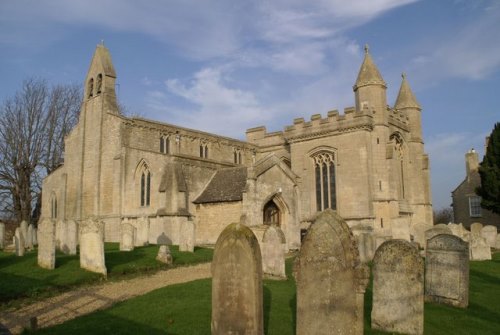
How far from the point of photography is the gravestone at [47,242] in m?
14.7

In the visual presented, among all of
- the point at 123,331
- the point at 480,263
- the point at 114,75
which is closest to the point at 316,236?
the point at 123,331

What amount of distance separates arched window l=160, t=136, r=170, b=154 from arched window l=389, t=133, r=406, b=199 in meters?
16.8

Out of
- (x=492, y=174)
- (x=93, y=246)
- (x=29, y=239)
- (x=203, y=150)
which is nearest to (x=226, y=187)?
(x=203, y=150)

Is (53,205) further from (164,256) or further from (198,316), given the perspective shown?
(198,316)

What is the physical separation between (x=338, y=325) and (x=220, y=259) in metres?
2.11

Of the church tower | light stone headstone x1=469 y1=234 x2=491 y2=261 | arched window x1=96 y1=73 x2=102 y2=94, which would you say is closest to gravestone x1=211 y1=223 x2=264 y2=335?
light stone headstone x1=469 y1=234 x2=491 y2=261

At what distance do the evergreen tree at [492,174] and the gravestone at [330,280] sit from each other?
1195 inches

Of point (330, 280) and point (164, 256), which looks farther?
point (164, 256)

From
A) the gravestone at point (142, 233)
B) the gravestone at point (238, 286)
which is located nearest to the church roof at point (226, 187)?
the gravestone at point (142, 233)

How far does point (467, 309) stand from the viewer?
10.1m

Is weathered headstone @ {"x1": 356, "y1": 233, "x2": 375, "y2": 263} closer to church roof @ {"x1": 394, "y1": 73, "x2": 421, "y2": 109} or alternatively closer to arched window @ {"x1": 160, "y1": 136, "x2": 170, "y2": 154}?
arched window @ {"x1": 160, "y1": 136, "x2": 170, "y2": 154}

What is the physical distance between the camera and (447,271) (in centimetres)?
1062

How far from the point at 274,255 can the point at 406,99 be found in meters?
27.1

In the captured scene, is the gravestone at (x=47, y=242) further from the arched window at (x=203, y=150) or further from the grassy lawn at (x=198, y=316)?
the arched window at (x=203, y=150)
